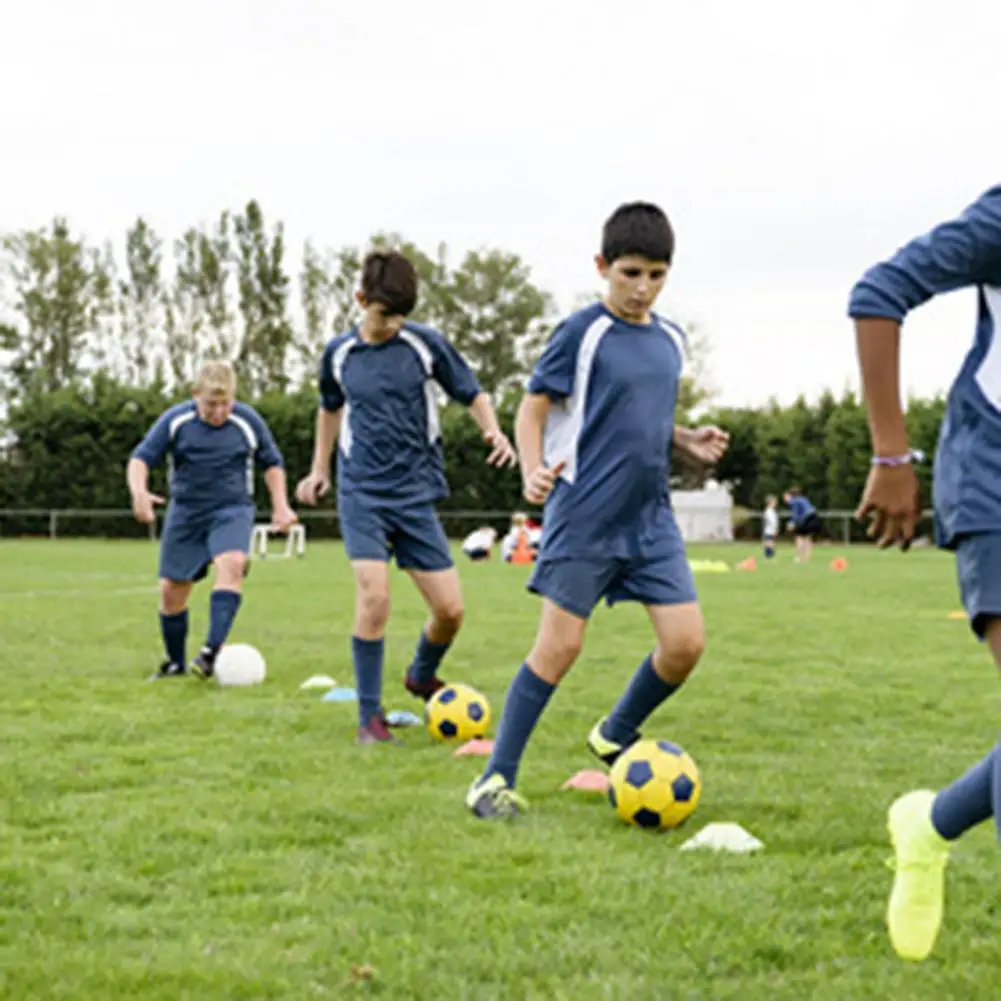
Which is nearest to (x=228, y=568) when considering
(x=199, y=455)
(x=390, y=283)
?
(x=199, y=455)

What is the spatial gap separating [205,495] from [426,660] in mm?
2600

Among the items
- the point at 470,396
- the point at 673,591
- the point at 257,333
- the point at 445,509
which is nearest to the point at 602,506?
the point at 673,591

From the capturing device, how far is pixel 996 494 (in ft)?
10.2

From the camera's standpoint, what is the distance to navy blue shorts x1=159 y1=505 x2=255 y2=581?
9484 millimetres

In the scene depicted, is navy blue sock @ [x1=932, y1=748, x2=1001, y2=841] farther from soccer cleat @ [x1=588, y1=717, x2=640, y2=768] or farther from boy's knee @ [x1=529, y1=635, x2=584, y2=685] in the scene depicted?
soccer cleat @ [x1=588, y1=717, x2=640, y2=768]

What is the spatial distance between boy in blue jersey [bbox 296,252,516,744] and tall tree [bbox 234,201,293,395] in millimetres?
58904

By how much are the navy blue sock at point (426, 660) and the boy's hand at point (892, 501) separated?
4.47m

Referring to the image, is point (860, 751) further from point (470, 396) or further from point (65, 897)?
point (65, 897)

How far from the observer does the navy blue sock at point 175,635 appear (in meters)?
9.62

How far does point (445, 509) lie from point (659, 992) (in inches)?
1632

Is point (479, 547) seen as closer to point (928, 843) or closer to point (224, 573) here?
point (224, 573)

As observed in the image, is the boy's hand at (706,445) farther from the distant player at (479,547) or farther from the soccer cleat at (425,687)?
the distant player at (479,547)

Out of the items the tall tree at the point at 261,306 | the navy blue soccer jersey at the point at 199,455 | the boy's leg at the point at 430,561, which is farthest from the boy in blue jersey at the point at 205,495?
the tall tree at the point at 261,306

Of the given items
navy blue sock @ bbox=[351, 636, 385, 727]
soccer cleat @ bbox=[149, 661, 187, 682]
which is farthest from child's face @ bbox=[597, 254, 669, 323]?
soccer cleat @ bbox=[149, 661, 187, 682]
